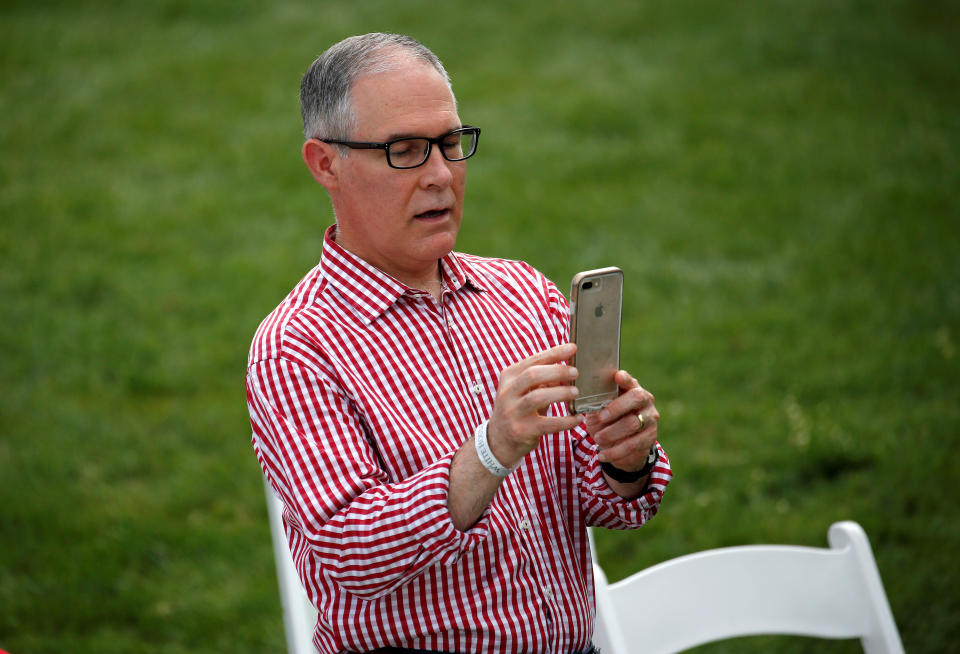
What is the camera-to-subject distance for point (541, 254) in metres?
6.11

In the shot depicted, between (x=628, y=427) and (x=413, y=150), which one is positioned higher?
(x=413, y=150)

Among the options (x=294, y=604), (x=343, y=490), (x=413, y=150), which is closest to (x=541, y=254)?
(x=294, y=604)

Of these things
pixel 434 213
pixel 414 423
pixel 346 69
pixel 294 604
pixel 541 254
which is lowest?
pixel 294 604

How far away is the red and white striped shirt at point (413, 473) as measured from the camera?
6.02ft

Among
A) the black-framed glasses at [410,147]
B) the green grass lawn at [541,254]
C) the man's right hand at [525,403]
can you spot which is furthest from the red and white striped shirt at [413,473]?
the green grass lawn at [541,254]

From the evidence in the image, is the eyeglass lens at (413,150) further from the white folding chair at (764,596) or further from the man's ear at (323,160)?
the white folding chair at (764,596)

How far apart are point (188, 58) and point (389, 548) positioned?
7168 mm

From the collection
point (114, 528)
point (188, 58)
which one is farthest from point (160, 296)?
point (188, 58)

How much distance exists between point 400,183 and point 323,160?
0.20 meters

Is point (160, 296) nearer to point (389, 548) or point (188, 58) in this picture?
point (188, 58)

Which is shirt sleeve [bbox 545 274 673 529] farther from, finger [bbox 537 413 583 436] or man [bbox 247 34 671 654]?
finger [bbox 537 413 583 436]

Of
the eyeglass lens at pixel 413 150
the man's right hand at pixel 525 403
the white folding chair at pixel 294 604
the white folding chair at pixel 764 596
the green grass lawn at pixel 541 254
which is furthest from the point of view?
the green grass lawn at pixel 541 254

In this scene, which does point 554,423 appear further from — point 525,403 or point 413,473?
point 413,473

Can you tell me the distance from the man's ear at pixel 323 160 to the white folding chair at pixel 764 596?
3.99 feet
